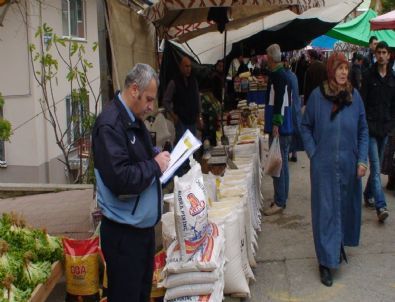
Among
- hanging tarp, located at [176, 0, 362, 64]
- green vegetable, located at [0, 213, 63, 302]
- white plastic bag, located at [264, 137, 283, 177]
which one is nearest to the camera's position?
green vegetable, located at [0, 213, 63, 302]

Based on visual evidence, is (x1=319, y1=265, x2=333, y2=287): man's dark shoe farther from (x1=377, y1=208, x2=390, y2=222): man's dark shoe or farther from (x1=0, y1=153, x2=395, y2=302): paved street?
(x1=377, y1=208, x2=390, y2=222): man's dark shoe

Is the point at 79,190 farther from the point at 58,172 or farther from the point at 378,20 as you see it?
the point at 378,20

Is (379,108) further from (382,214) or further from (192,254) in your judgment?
(192,254)

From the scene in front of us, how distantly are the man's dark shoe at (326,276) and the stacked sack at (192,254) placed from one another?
125cm

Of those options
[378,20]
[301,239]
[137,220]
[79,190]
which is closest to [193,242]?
[137,220]

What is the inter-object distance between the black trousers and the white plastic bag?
3368mm

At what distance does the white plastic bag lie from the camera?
620cm

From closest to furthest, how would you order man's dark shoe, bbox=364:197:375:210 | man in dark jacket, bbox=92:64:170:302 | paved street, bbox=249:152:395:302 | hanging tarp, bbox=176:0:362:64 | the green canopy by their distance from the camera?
1. man in dark jacket, bbox=92:64:170:302
2. paved street, bbox=249:152:395:302
3. man's dark shoe, bbox=364:197:375:210
4. hanging tarp, bbox=176:0:362:64
5. the green canopy

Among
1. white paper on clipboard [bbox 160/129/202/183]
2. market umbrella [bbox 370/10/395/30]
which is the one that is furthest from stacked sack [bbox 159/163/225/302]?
market umbrella [bbox 370/10/395/30]

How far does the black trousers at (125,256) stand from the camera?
2.91m

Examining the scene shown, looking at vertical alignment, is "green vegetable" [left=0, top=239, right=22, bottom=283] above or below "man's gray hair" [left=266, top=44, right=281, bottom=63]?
below

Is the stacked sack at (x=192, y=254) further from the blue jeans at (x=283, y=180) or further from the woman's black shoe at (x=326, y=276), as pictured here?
the blue jeans at (x=283, y=180)

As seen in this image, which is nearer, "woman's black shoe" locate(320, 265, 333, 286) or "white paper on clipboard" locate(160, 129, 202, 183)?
"white paper on clipboard" locate(160, 129, 202, 183)

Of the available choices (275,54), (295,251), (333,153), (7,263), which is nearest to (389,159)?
(275,54)
